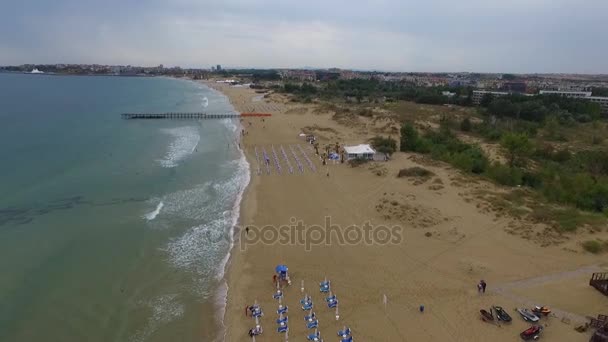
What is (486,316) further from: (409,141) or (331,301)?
(409,141)

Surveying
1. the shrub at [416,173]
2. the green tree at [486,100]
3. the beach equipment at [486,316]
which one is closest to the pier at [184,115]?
the shrub at [416,173]

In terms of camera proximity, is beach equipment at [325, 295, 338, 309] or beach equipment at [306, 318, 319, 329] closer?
beach equipment at [306, 318, 319, 329]

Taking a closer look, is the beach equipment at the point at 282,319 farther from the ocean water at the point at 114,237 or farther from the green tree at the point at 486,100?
the green tree at the point at 486,100

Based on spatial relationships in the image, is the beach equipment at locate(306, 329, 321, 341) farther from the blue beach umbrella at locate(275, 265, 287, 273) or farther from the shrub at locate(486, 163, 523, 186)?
the shrub at locate(486, 163, 523, 186)

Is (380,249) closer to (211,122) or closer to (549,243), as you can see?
(549,243)

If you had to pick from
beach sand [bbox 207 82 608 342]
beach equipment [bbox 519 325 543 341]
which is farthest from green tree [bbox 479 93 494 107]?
beach equipment [bbox 519 325 543 341]

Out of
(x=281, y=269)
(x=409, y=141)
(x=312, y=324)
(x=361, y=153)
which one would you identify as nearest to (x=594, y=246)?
(x=312, y=324)

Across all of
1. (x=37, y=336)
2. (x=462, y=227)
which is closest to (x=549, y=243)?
(x=462, y=227)
